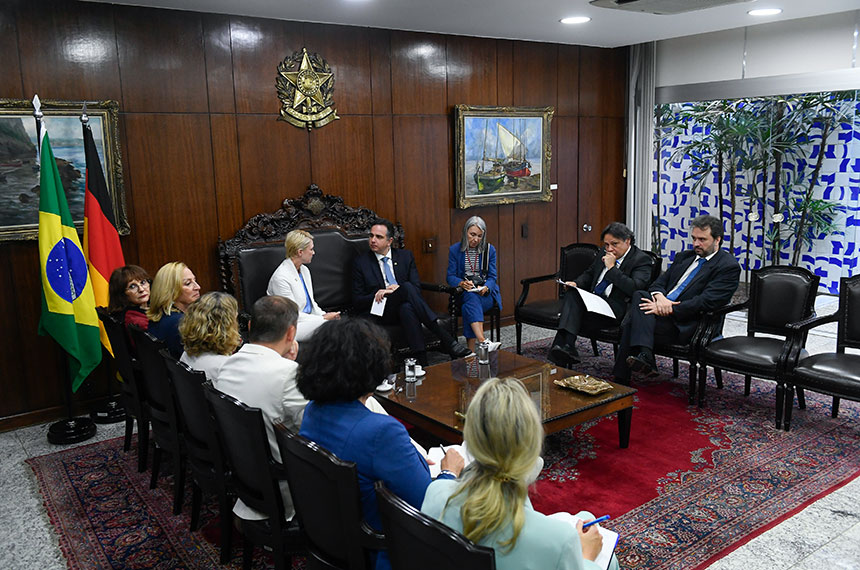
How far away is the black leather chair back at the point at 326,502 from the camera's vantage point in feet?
6.50

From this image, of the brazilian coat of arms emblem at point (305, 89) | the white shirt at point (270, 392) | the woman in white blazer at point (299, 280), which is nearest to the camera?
the white shirt at point (270, 392)

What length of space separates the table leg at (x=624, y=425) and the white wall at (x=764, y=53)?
14.3ft

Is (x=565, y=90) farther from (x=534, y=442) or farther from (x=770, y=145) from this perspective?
(x=534, y=442)

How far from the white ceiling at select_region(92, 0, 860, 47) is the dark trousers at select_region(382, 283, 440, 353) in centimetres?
221

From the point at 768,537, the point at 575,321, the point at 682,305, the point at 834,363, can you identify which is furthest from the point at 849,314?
the point at 768,537

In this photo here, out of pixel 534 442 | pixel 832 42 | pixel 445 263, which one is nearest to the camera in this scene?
pixel 534 442

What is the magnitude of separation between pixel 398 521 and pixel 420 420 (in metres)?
2.15

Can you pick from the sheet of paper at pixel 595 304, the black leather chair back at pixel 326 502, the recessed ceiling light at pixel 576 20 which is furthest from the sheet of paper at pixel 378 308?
the black leather chair back at pixel 326 502

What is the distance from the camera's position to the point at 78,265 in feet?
15.1

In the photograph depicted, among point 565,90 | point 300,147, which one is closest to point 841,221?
point 565,90

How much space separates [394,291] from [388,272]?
0.99 ft

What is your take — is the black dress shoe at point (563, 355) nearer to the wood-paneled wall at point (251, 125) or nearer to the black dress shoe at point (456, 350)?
the black dress shoe at point (456, 350)

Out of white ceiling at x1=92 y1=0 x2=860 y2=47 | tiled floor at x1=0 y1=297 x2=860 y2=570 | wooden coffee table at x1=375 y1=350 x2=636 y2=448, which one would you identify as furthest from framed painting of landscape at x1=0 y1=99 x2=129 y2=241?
wooden coffee table at x1=375 y1=350 x2=636 y2=448

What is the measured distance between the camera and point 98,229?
15.5 feet
